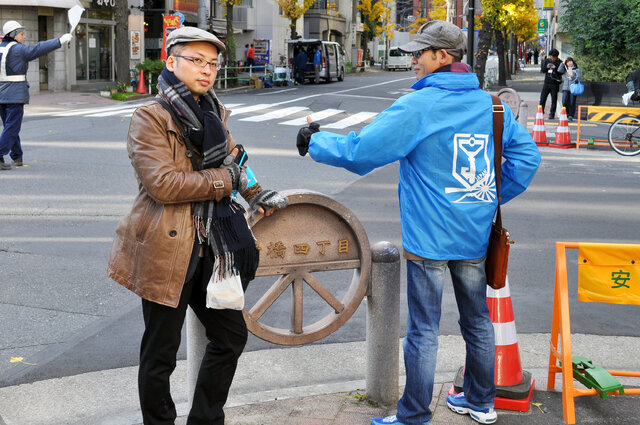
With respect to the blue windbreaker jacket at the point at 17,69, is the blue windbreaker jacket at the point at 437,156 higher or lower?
lower

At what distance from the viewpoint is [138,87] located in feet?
98.3

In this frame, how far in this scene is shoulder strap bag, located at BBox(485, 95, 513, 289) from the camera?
12.3 feet

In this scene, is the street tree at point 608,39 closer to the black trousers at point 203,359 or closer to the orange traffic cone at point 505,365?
the orange traffic cone at point 505,365

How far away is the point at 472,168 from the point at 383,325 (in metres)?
0.96

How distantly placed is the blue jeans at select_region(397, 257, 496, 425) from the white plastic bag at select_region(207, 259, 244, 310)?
2.88 ft

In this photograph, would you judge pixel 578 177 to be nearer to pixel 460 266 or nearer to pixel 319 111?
pixel 460 266

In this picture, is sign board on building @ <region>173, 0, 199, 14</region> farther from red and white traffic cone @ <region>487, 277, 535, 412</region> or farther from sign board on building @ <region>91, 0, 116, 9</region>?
red and white traffic cone @ <region>487, 277, 535, 412</region>

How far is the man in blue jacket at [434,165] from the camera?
363 centimetres

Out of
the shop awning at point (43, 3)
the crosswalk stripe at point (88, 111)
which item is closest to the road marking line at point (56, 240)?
the crosswalk stripe at point (88, 111)

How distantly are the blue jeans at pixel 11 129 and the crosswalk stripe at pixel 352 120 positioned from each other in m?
9.34

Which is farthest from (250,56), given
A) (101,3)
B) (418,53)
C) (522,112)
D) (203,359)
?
(203,359)

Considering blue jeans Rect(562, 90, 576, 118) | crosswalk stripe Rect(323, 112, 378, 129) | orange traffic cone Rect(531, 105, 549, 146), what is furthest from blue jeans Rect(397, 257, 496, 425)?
blue jeans Rect(562, 90, 576, 118)

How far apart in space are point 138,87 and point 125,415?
88.6ft

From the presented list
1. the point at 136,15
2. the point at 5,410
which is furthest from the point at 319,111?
the point at 5,410
